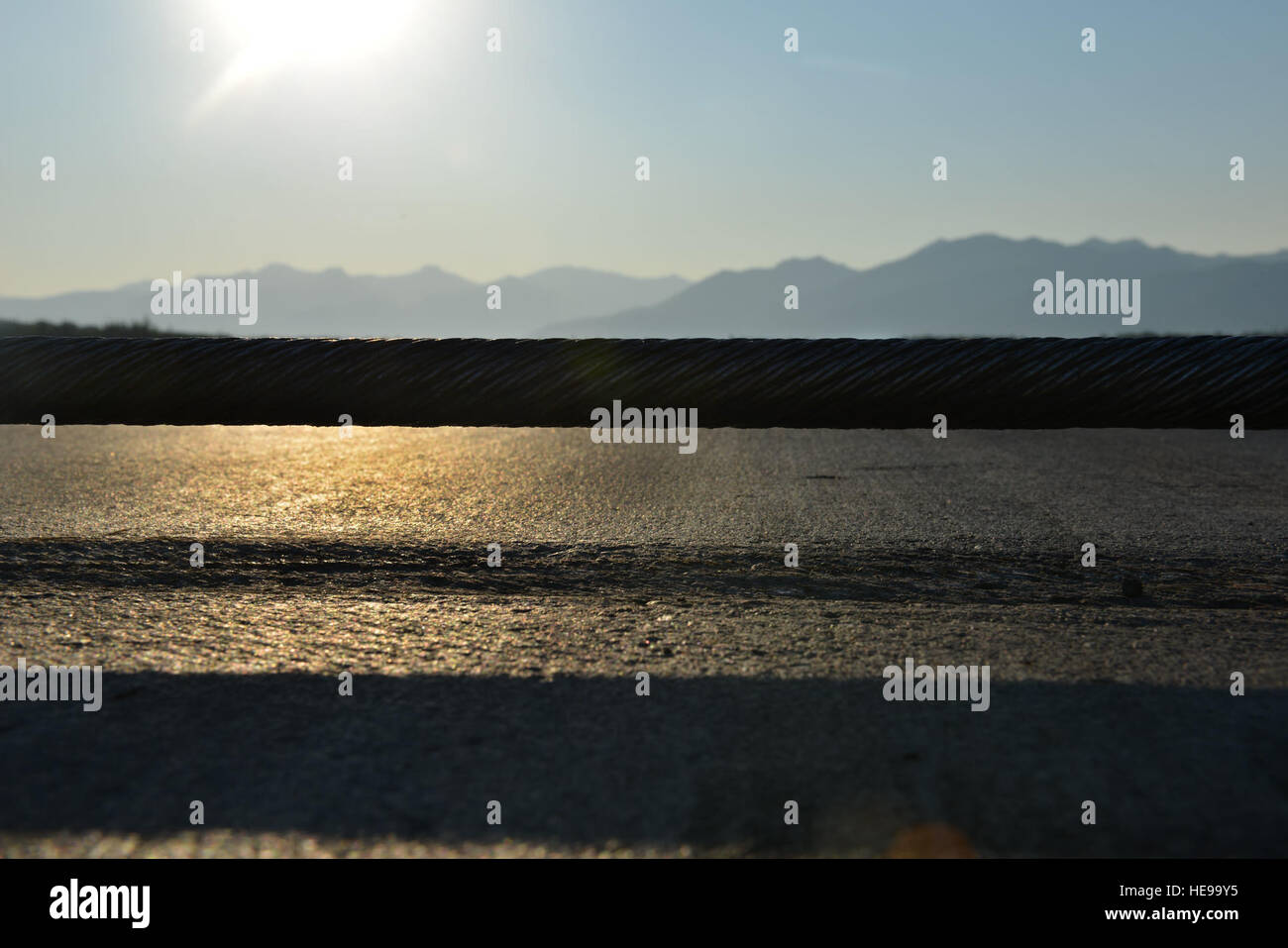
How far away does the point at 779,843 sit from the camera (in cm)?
84

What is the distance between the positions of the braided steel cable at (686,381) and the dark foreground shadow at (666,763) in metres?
0.53

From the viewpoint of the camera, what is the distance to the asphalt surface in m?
0.88

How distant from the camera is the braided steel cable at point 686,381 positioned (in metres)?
1.56

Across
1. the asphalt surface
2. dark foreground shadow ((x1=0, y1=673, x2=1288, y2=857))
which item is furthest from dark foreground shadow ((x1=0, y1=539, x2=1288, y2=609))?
dark foreground shadow ((x1=0, y1=673, x2=1288, y2=857))

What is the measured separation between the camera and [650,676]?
3.98 ft

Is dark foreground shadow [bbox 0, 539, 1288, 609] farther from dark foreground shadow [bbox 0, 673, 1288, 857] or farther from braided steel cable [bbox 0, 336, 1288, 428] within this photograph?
dark foreground shadow [bbox 0, 673, 1288, 857]

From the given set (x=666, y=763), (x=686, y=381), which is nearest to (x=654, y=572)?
(x=686, y=381)

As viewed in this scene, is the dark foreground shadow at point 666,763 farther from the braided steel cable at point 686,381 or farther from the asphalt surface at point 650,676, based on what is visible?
the braided steel cable at point 686,381

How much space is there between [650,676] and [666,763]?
25 centimetres

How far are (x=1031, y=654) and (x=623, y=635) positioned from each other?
0.54 meters

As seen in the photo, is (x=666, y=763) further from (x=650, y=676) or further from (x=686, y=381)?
(x=686, y=381)
